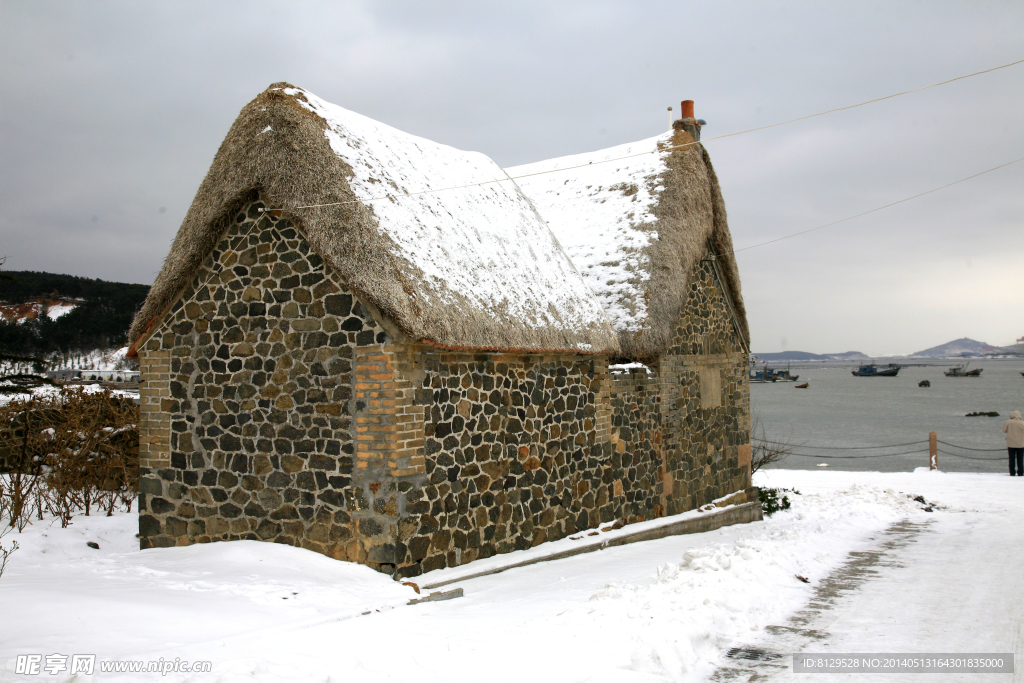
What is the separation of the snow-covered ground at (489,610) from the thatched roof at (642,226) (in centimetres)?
391

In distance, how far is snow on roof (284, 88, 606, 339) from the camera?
862cm

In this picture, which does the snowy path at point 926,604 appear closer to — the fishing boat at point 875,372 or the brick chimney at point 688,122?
the brick chimney at point 688,122

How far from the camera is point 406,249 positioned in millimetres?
8242

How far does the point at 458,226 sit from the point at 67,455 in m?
5.93

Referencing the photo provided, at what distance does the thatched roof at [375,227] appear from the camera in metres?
7.80

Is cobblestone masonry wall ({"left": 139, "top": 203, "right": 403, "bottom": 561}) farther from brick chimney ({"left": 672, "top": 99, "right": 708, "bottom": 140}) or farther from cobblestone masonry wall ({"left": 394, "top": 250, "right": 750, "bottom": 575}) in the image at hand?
brick chimney ({"left": 672, "top": 99, "right": 708, "bottom": 140})

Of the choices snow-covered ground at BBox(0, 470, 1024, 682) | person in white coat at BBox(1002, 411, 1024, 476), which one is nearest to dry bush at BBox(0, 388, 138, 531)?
Result: snow-covered ground at BBox(0, 470, 1024, 682)

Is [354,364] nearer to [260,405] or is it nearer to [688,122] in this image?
[260,405]

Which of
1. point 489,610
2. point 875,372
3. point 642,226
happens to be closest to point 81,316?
point 642,226

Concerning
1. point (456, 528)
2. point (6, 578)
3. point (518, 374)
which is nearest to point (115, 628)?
point (6, 578)

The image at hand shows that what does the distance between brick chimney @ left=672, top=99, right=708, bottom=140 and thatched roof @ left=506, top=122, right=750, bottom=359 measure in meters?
0.12

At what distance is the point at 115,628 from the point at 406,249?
4.57 meters

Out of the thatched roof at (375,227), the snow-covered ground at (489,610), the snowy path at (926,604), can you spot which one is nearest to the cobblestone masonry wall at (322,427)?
the thatched roof at (375,227)

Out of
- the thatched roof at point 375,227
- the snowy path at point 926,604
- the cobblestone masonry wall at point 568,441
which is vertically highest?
the thatched roof at point 375,227
